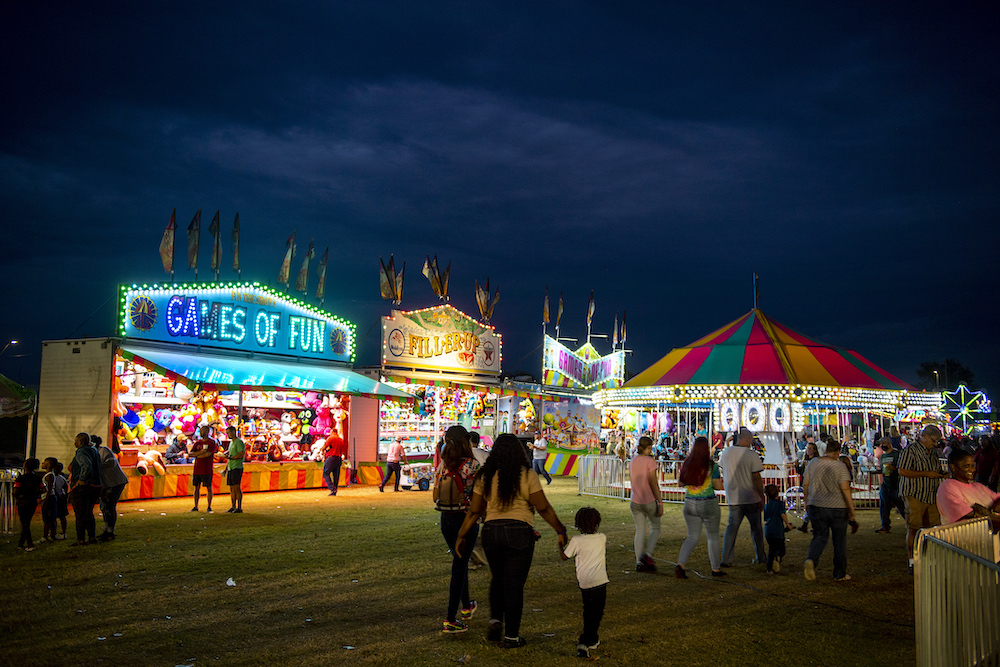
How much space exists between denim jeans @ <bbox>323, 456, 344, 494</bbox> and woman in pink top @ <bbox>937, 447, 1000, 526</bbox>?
13.0m

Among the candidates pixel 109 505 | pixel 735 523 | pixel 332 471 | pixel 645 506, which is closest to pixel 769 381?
pixel 735 523

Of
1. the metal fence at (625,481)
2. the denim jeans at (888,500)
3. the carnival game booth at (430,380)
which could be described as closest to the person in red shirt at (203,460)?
the carnival game booth at (430,380)

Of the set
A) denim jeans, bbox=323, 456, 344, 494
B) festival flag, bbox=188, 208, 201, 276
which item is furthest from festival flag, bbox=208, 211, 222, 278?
denim jeans, bbox=323, 456, 344, 494

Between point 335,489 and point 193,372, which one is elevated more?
point 193,372

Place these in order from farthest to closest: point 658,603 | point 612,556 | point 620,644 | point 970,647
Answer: point 612,556 → point 658,603 → point 620,644 → point 970,647

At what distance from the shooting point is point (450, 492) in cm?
654

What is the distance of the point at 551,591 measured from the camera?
758 cm

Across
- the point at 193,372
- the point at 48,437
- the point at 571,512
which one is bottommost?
the point at 571,512

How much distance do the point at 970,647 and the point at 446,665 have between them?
3.22 meters

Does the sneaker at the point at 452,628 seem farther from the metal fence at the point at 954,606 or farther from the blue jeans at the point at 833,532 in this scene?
the blue jeans at the point at 833,532

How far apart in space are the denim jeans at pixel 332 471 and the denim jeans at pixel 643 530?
32.3ft

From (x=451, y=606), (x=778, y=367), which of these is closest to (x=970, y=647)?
(x=451, y=606)

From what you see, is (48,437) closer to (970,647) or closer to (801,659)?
(801,659)

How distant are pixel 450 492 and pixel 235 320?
45.4ft
